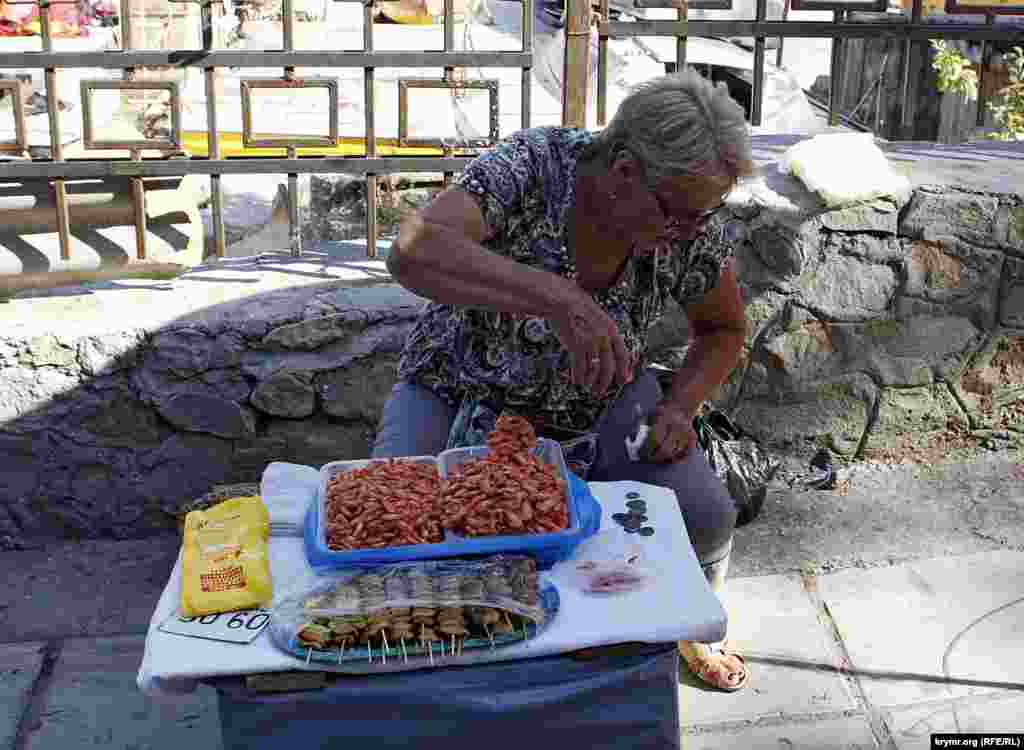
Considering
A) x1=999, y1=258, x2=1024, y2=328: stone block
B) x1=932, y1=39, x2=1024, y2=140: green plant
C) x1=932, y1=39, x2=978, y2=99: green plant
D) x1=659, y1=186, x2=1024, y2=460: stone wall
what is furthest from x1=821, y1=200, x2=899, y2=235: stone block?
x1=932, y1=39, x2=978, y2=99: green plant

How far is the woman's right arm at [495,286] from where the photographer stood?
219cm

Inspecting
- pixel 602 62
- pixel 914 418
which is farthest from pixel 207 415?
pixel 914 418

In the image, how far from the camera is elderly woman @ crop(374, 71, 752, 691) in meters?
2.27

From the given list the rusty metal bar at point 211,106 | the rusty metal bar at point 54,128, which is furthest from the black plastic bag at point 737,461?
the rusty metal bar at point 54,128

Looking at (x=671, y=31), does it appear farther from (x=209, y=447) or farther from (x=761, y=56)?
(x=209, y=447)

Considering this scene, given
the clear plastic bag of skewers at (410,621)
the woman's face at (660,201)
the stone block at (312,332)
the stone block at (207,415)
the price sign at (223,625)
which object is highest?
the woman's face at (660,201)

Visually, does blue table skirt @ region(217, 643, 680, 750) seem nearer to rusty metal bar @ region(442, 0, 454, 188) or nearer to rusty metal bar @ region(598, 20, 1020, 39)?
rusty metal bar @ region(442, 0, 454, 188)

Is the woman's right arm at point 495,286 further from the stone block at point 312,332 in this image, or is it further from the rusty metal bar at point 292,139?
the rusty metal bar at point 292,139

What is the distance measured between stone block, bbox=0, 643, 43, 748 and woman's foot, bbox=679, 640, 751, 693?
4.90 ft

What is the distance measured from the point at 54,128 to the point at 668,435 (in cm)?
189

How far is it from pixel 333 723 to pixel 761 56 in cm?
251

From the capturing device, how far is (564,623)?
199cm

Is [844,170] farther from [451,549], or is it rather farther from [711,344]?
[451,549]

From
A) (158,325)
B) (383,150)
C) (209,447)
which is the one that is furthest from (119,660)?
(383,150)
